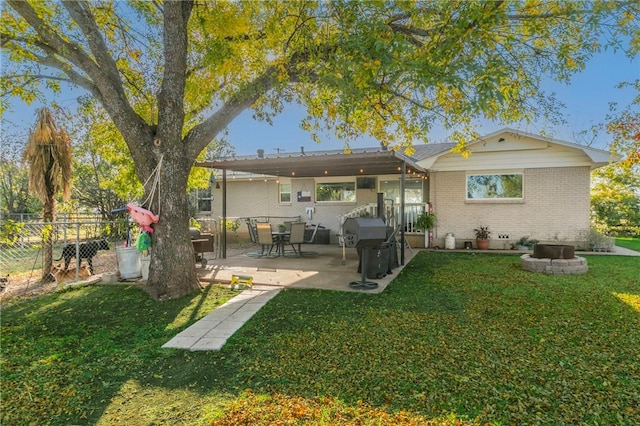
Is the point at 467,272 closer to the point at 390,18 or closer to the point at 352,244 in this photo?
the point at 352,244

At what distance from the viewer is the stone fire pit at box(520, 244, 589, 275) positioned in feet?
24.5

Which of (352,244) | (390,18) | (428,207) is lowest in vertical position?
(352,244)

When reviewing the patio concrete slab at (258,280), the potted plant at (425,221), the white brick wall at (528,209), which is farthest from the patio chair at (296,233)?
the white brick wall at (528,209)

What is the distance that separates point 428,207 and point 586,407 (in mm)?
9797

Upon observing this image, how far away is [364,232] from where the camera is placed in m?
5.82

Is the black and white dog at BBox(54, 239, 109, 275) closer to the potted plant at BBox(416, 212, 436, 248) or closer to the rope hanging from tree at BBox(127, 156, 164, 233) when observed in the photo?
the rope hanging from tree at BBox(127, 156, 164, 233)

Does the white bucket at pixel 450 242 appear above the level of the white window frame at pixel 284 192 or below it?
below

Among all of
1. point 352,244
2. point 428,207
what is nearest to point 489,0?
point 352,244

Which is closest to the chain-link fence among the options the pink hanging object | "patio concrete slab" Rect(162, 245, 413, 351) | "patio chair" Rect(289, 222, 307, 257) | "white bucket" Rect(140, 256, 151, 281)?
"white bucket" Rect(140, 256, 151, 281)

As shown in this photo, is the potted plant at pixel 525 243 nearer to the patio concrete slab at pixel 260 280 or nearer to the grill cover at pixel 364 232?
the patio concrete slab at pixel 260 280

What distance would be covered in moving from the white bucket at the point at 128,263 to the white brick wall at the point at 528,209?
31.5ft

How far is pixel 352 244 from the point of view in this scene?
5.88 m

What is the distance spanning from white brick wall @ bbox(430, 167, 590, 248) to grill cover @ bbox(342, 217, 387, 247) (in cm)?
689

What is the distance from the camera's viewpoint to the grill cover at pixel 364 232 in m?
5.79
